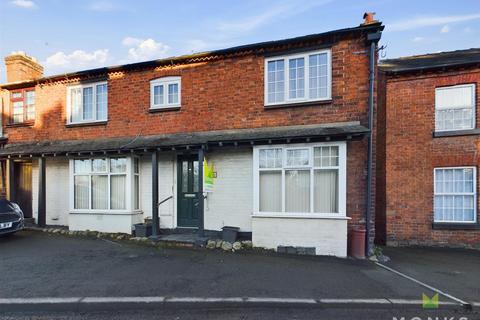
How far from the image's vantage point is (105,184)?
936 centimetres

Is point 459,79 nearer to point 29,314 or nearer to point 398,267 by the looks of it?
point 398,267

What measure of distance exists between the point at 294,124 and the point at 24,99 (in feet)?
35.3

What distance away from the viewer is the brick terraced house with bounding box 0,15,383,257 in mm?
7238

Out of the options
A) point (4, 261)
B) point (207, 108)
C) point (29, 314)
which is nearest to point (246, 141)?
point (207, 108)

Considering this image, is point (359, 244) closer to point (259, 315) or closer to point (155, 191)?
point (259, 315)

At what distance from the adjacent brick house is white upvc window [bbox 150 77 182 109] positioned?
6684 mm

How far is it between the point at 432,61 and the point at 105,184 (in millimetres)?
12022

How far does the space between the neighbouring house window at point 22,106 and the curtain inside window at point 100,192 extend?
166 inches

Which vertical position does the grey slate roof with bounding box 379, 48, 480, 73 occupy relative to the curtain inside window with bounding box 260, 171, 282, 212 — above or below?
above

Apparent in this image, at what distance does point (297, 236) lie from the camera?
283 inches

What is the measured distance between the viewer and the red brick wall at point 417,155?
823 cm

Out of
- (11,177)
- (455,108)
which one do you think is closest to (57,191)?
(11,177)

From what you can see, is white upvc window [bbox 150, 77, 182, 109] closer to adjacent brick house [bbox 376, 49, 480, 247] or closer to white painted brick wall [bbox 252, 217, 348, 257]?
white painted brick wall [bbox 252, 217, 348, 257]

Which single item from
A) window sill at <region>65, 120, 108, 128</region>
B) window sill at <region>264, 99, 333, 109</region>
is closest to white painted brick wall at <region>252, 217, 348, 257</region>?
window sill at <region>264, 99, 333, 109</region>
